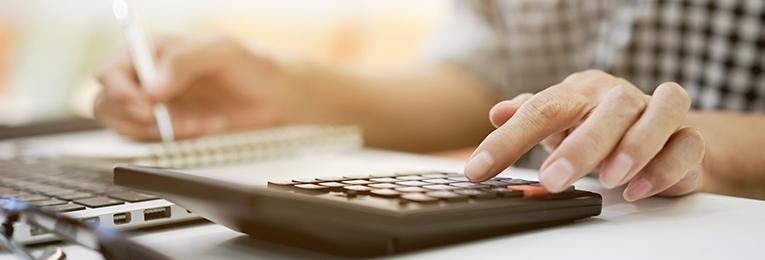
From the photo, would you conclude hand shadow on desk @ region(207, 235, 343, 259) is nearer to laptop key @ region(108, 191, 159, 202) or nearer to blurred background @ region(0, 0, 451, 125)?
laptop key @ region(108, 191, 159, 202)

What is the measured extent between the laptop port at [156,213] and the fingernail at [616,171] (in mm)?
208

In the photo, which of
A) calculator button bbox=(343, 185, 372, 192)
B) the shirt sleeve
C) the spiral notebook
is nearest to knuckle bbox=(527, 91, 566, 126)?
calculator button bbox=(343, 185, 372, 192)

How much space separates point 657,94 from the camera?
0.42 m

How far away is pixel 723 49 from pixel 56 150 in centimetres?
68

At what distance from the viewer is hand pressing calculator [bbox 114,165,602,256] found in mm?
284

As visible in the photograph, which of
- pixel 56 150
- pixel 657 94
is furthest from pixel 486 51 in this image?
pixel 657 94

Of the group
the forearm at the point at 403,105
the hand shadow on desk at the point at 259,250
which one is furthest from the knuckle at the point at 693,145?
the forearm at the point at 403,105

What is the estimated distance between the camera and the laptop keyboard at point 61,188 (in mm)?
385

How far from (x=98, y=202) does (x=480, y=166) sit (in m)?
0.18

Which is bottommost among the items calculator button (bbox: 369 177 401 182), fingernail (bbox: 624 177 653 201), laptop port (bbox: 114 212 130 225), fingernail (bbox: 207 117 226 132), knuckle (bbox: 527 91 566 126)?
laptop port (bbox: 114 212 130 225)

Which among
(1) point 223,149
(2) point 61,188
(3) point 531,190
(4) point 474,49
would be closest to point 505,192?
(3) point 531,190

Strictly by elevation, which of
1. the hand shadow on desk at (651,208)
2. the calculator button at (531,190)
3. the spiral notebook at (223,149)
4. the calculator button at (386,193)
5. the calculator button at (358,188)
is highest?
the spiral notebook at (223,149)

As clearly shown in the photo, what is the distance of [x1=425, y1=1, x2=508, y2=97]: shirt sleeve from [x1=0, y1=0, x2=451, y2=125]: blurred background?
0.35ft

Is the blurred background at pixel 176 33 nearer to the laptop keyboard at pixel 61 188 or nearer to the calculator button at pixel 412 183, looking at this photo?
the laptop keyboard at pixel 61 188
